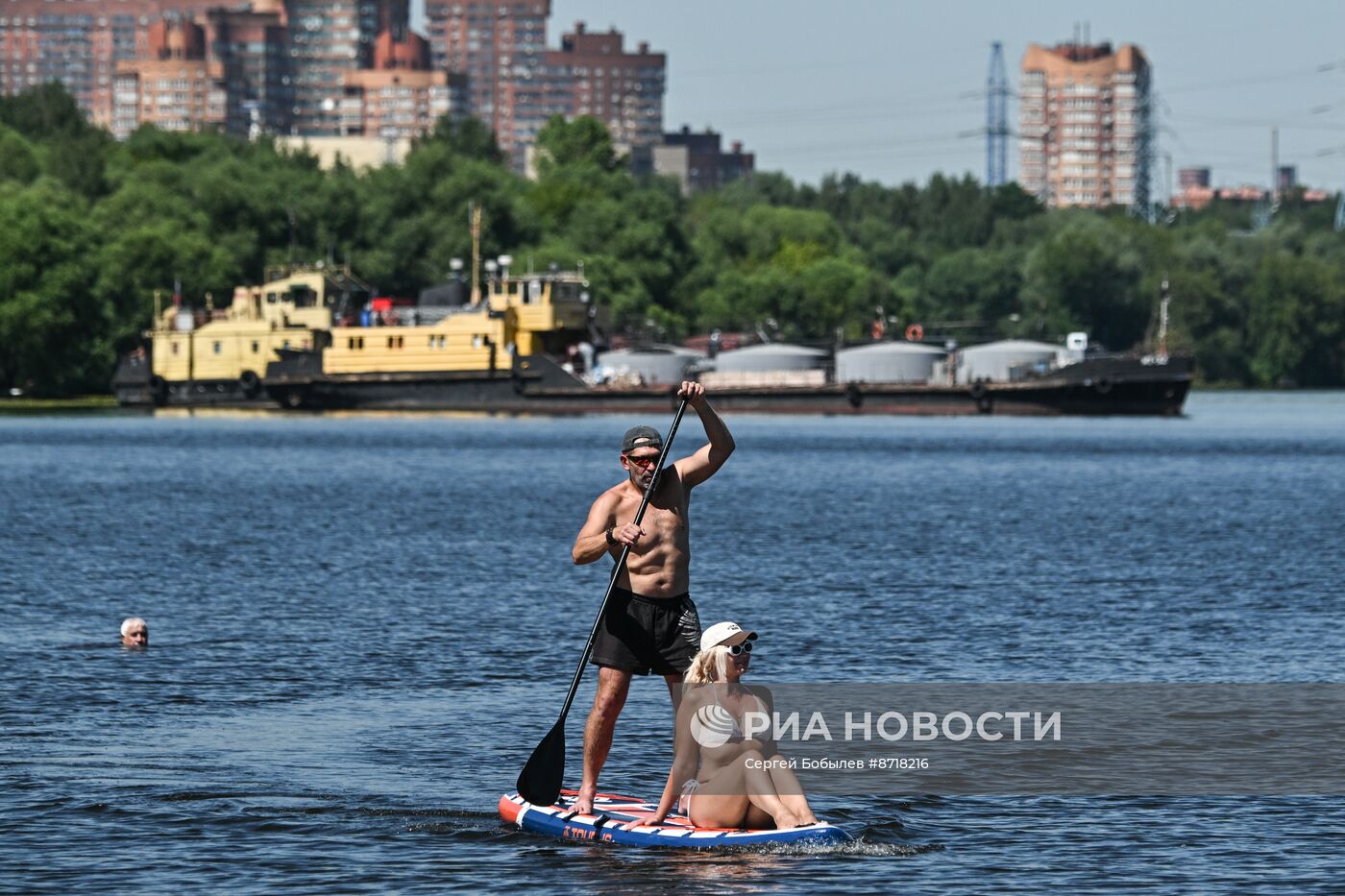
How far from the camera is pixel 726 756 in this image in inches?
682

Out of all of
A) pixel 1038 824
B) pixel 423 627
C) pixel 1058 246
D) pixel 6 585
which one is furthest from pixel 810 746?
pixel 1058 246

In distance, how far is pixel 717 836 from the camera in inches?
691

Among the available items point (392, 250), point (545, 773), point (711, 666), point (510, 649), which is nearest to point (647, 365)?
point (392, 250)

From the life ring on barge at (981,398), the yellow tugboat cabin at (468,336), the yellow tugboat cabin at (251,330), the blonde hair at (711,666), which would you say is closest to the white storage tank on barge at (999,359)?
the life ring on barge at (981,398)

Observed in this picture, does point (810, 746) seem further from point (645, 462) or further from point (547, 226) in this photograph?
point (547, 226)

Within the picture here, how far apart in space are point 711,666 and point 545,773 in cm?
264

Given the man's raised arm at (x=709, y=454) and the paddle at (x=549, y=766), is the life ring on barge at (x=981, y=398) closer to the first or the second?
the paddle at (x=549, y=766)

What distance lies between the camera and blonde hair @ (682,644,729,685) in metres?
16.8

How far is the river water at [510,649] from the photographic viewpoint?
1811 centimetres

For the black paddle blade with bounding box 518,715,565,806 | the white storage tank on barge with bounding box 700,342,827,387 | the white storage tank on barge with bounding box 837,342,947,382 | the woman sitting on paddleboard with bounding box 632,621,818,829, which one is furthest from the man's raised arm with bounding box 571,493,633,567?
the white storage tank on barge with bounding box 837,342,947,382

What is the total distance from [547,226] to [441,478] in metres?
107

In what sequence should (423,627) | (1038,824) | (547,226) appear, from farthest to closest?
(547,226), (423,627), (1038,824)

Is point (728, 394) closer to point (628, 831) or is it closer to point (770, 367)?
point (770, 367)

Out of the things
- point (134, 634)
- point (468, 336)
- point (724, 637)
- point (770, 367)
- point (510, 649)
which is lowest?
point (510, 649)
